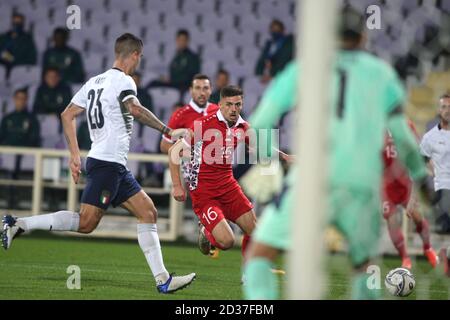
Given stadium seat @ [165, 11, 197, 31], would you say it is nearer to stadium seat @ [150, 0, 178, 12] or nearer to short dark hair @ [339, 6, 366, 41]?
stadium seat @ [150, 0, 178, 12]

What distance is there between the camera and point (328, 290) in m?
7.75

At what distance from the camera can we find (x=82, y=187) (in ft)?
42.0

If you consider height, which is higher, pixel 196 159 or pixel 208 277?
pixel 196 159

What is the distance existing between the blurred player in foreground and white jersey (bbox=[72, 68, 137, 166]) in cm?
283

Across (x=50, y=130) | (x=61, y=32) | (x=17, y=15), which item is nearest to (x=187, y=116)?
(x=50, y=130)

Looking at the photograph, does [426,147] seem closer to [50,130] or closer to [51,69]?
[51,69]

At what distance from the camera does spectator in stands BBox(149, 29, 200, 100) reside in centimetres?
1402

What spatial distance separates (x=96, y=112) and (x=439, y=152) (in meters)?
4.36

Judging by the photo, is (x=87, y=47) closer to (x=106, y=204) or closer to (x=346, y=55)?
(x=106, y=204)

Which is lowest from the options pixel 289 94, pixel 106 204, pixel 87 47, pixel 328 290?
pixel 328 290

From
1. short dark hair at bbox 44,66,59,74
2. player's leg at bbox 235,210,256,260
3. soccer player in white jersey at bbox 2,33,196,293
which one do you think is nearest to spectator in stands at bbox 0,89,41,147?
short dark hair at bbox 44,66,59,74

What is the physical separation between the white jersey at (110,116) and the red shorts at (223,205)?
3.88ft
